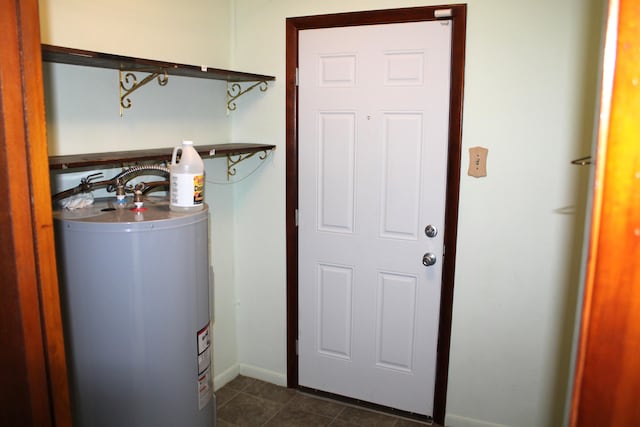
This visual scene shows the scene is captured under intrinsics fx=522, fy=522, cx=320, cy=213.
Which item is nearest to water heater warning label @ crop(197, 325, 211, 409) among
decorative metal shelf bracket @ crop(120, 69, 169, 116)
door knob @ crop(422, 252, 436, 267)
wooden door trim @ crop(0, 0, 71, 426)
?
wooden door trim @ crop(0, 0, 71, 426)

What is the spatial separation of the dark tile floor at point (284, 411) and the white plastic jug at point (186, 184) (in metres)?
1.40

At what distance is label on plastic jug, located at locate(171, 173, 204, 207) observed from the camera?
198 centimetres

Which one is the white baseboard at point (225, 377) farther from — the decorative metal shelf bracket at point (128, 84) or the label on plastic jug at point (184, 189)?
the decorative metal shelf bracket at point (128, 84)

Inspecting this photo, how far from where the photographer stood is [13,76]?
3.23 feet

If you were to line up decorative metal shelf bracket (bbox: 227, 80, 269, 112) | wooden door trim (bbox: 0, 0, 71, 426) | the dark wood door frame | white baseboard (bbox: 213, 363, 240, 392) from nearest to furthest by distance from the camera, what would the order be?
1. wooden door trim (bbox: 0, 0, 71, 426)
2. the dark wood door frame
3. decorative metal shelf bracket (bbox: 227, 80, 269, 112)
4. white baseboard (bbox: 213, 363, 240, 392)

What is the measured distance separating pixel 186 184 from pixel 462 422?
190 centimetres

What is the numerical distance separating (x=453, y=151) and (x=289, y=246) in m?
1.08

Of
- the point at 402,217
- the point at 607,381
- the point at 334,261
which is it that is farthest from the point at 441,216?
the point at 607,381

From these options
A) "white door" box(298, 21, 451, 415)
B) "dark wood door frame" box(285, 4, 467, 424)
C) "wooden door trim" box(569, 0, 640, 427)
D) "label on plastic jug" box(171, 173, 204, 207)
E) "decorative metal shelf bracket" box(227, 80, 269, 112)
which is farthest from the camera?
"decorative metal shelf bracket" box(227, 80, 269, 112)

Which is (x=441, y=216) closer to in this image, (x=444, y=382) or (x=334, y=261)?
(x=334, y=261)

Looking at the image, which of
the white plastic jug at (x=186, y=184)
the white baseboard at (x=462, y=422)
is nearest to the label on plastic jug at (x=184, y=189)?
the white plastic jug at (x=186, y=184)

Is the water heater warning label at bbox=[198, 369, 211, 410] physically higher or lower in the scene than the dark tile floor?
higher

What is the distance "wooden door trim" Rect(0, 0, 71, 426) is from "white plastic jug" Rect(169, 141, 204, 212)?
34.8 inches

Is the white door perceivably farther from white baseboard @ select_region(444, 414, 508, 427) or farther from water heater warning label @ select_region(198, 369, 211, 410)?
water heater warning label @ select_region(198, 369, 211, 410)
